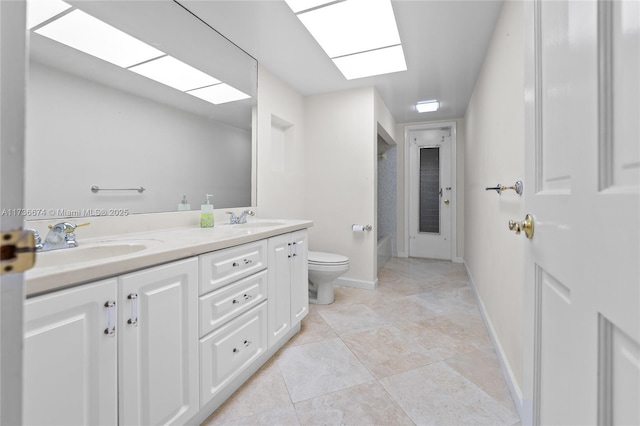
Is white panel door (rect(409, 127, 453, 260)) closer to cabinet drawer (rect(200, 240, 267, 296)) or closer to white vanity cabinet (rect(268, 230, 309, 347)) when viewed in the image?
white vanity cabinet (rect(268, 230, 309, 347))

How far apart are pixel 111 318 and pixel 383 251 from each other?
3566 millimetres

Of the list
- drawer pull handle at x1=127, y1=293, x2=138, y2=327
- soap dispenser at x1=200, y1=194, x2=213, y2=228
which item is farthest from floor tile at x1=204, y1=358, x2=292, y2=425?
soap dispenser at x1=200, y1=194, x2=213, y2=228

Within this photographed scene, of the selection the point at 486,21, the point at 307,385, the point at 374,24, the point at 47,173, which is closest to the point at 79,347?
the point at 47,173

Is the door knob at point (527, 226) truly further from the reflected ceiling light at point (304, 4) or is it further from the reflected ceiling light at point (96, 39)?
the reflected ceiling light at point (96, 39)

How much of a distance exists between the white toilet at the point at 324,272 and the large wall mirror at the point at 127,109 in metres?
0.95

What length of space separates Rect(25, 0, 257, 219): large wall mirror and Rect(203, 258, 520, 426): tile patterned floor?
1.23 metres

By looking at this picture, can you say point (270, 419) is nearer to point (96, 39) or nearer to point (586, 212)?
point (586, 212)

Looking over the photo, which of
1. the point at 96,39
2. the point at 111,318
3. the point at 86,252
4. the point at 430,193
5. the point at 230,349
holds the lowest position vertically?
the point at 230,349

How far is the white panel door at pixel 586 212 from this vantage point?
38 cm

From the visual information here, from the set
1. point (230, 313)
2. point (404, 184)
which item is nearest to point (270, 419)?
point (230, 313)

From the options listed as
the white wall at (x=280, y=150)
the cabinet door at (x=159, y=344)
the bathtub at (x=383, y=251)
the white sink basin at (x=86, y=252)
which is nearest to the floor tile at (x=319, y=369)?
the cabinet door at (x=159, y=344)

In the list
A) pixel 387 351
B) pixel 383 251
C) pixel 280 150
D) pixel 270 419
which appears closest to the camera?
pixel 270 419

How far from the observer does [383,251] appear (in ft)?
13.3

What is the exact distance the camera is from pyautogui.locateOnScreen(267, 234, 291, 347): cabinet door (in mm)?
1729
